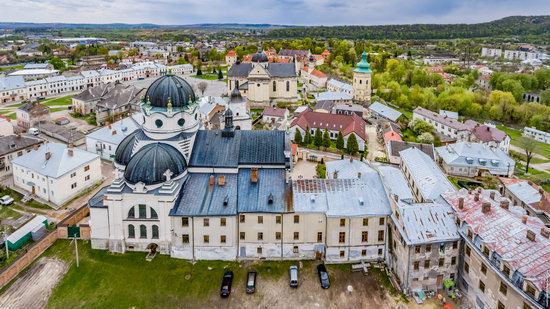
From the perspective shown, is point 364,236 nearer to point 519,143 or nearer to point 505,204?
point 505,204

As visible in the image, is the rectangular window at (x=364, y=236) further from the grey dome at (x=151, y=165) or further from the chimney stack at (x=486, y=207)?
the grey dome at (x=151, y=165)

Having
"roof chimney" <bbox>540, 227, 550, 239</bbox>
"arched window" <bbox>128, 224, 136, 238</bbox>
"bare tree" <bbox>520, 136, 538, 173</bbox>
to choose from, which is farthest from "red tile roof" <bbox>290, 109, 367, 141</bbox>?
"roof chimney" <bbox>540, 227, 550, 239</bbox>

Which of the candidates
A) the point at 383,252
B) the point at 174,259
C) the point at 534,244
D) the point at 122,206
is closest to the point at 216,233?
the point at 174,259

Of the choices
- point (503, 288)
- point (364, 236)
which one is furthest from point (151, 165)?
point (503, 288)

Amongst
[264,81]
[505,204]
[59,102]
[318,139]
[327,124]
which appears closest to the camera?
[505,204]

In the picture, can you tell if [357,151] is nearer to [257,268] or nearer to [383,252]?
[383,252]

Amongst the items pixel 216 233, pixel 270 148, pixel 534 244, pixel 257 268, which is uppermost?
pixel 270 148
